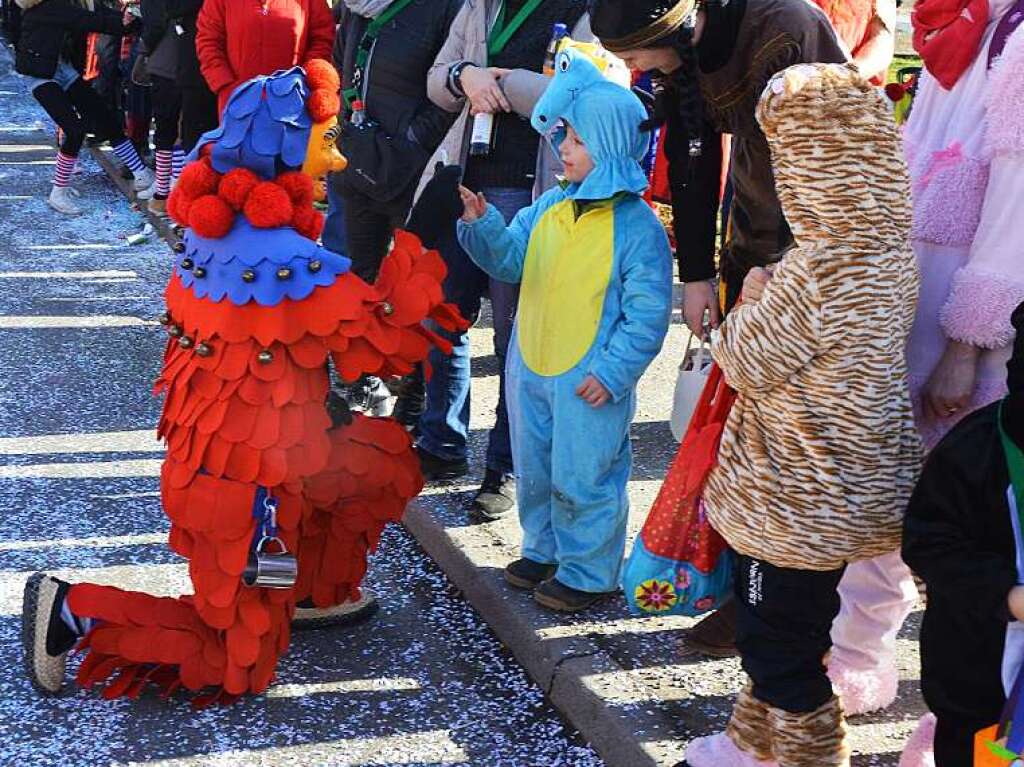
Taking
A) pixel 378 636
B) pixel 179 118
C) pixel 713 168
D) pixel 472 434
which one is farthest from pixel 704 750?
pixel 179 118

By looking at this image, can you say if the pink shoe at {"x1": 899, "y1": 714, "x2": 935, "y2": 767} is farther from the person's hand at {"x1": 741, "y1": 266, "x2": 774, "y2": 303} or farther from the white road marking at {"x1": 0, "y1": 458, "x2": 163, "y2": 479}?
the white road marking at {"x1": 0, "y1": 458, "x2": 163, "y2": 479}

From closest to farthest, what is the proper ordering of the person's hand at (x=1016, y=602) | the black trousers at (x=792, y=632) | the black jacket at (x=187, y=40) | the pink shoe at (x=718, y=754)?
the person's hand at (x=1016, y=602), the black trousers at (x=792, y=632), the pink shoe at (x=718, y=754), the black jacket at (x=187, y=40)

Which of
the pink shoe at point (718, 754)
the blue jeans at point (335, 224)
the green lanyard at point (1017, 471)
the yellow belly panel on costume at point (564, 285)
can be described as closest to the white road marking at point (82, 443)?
the blue jeans at point (335, 224)

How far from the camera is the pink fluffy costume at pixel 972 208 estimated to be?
2553 mm

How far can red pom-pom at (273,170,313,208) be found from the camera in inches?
123

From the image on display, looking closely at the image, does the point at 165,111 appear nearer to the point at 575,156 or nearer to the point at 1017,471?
the point at 575,156

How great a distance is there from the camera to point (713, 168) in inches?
133

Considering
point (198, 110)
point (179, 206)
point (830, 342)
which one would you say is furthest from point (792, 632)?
point (198, 110)

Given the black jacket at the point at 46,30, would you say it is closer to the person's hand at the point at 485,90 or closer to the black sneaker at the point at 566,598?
the person's hand at the point at 485,90

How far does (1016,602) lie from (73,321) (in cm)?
530

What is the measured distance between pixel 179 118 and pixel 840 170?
21.6 ft

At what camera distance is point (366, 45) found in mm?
4734

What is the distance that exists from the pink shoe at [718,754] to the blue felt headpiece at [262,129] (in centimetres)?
164

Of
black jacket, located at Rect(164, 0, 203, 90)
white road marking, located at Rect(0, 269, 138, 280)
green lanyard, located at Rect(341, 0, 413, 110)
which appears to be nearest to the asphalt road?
white road marking, located at Rect(0, 269, 138, 280)
